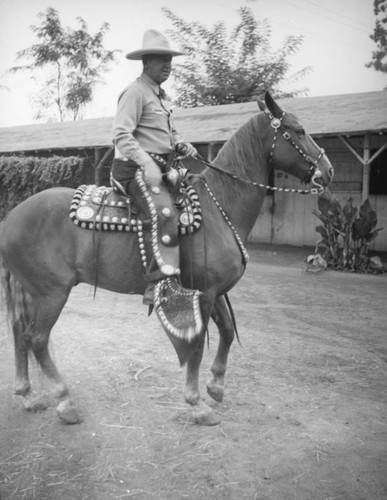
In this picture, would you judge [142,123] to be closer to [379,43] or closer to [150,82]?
[150,82]

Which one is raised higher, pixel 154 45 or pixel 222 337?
pixel 154 45

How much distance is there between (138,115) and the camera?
334 cm

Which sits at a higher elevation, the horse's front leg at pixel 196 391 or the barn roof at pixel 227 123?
the barn roof at pixel 227 123

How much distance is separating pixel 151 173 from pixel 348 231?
7.97 metres

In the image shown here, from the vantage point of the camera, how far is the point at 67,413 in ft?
10.9

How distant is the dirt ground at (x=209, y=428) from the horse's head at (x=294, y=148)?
178 cm

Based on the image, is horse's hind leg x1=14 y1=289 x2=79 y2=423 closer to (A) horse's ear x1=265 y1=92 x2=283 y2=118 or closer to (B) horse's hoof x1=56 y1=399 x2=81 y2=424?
(B) horse's hoof x1=56 y1=399 x2=81 y2=424

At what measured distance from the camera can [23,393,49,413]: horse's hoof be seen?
3.54 metres

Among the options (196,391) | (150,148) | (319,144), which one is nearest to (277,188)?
(150,148)

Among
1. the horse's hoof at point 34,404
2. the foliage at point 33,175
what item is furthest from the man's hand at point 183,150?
the foliage at point 33,175

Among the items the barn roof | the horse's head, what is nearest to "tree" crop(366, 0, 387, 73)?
the barn roof

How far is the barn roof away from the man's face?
8.22 meters

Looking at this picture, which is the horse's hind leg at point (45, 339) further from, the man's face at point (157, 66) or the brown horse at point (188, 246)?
the man's face at point (157, 66)

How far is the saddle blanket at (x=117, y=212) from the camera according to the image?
3441 millimetres
